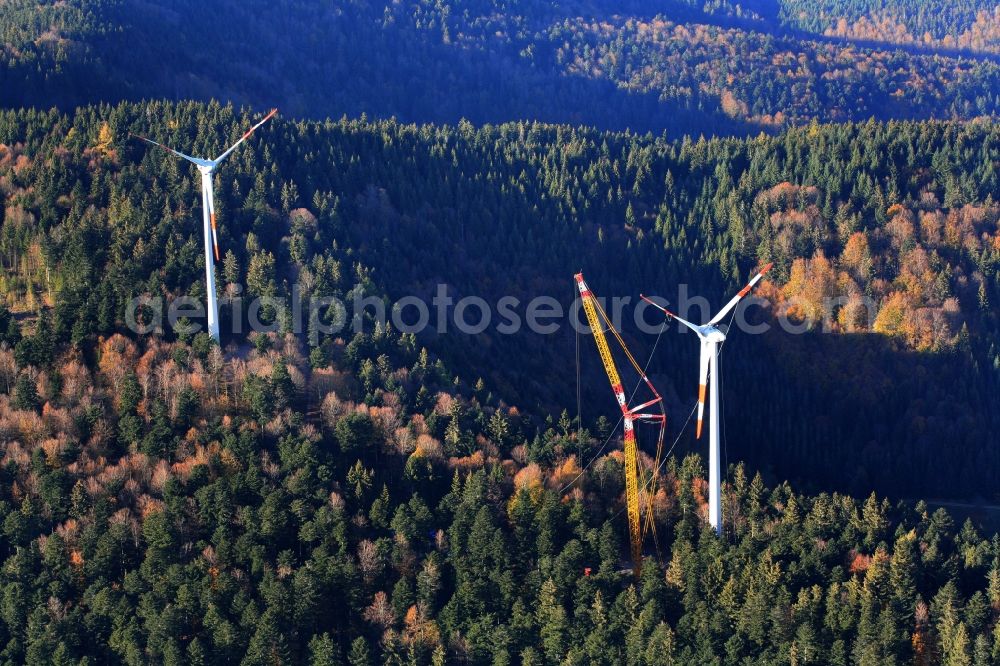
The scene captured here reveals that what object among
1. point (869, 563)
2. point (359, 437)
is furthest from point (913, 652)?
point (359, 437)

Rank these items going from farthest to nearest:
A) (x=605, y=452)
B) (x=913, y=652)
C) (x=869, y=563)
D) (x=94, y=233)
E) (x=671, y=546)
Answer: (x=94, y=233) → (x=605, y=452) → (x=671, y=546) → (x=869, y=563) → (x=913, y=652)

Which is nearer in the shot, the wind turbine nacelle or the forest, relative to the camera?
the forest

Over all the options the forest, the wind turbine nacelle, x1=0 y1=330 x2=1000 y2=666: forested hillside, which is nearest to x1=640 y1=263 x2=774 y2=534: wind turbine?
the wind turbine nacelle

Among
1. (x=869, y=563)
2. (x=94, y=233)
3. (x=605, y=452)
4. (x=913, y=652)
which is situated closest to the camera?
(x=913, y=652)

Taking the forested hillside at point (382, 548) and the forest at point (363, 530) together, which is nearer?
the forested hillside at point (382, 548)

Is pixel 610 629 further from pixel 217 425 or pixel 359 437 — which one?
pixel 217 425

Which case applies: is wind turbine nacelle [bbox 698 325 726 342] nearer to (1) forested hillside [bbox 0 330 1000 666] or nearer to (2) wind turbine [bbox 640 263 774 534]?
(2) wind turbine [bbox 640 263 774 534]

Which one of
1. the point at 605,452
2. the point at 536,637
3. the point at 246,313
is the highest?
the point at 246,313

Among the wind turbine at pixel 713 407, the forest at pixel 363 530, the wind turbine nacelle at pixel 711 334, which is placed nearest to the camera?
the forest at pixel 363 530

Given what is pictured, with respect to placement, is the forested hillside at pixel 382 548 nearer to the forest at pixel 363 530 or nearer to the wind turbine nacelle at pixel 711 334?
the forest at pixel 363 530

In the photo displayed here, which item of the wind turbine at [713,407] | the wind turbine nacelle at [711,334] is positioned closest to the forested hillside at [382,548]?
the wind turbine at [713,407]

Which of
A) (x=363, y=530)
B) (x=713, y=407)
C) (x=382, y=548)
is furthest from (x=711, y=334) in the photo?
(x=363, y=530)
